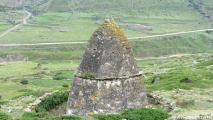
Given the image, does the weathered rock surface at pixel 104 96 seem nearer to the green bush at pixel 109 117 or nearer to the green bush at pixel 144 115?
the green bush at pixel 144 115

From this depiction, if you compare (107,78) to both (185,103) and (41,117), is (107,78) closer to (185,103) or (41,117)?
(41,117)

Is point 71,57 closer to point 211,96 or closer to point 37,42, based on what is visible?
point 37,42

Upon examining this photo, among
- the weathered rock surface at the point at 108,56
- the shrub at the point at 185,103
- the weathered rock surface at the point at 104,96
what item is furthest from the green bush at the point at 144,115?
the shrub at the point at 185,103

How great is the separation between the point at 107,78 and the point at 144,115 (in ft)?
11.4

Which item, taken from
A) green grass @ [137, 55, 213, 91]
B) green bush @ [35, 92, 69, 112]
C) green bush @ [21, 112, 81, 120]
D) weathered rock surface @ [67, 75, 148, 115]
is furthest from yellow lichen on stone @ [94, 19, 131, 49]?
green grass @ [137, 55, 213, 91]

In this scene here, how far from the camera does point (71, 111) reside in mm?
21000

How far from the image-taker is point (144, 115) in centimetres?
1820

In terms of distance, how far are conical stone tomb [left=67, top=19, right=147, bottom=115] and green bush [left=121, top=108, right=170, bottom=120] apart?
1.85 m

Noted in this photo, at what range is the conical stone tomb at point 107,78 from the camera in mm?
20219

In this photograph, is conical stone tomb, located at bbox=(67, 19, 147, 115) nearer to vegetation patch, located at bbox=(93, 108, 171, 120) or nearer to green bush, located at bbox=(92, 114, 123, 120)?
vegetation patch, located at bbox=(93, 108, 171, 120)

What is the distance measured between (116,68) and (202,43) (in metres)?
169

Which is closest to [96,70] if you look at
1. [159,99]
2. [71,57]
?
[159,99]

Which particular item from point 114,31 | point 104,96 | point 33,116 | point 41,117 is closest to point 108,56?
point 114,31

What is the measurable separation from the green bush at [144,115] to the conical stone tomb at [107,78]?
6.08ft
